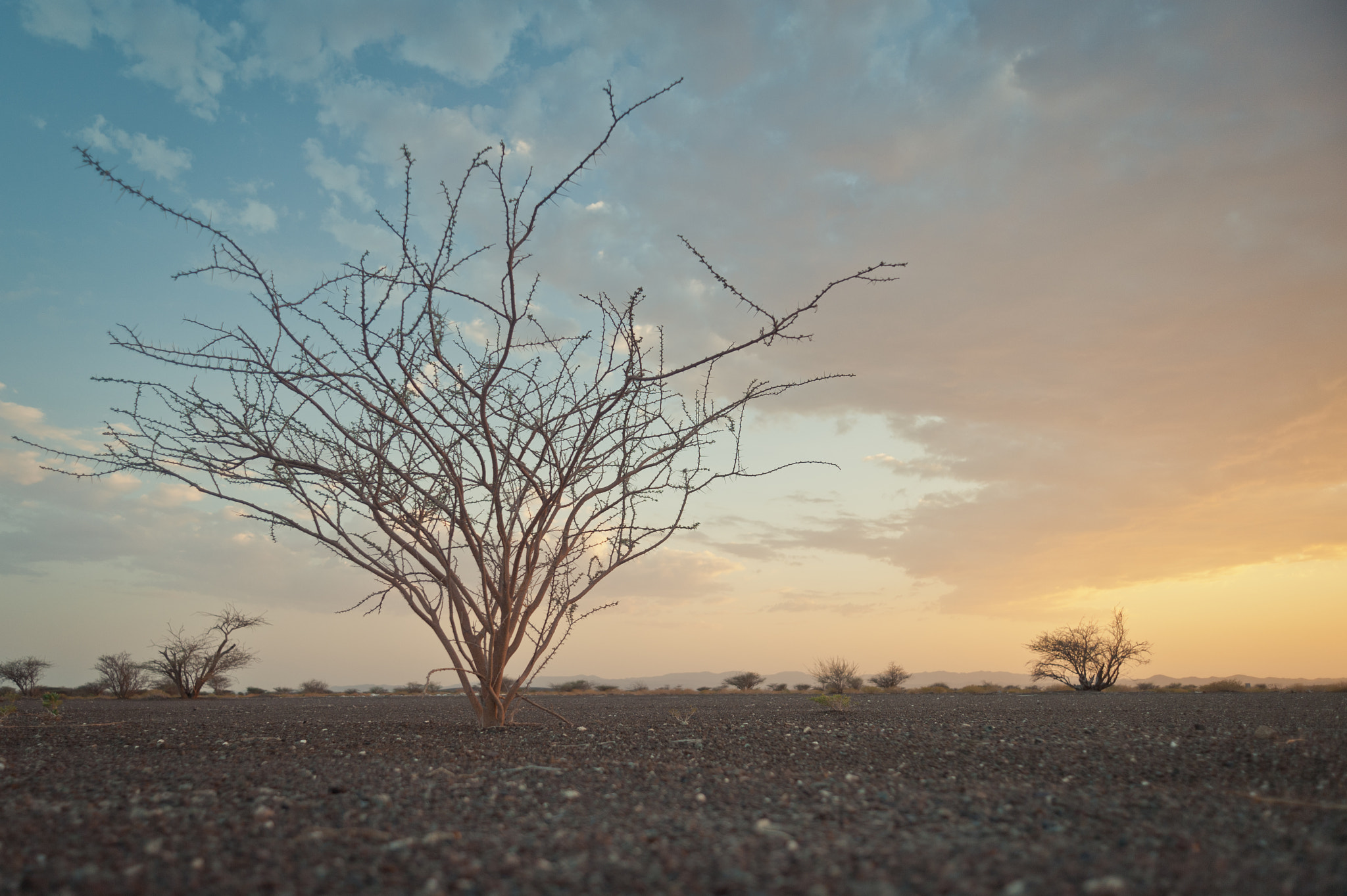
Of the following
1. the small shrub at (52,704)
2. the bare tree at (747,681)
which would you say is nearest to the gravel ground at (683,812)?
the small shrub at (52,704)

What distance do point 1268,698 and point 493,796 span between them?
1380 centimetres

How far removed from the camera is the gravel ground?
2467 mm

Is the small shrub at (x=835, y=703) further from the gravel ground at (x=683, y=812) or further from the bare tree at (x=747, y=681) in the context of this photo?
the bare tree at (x=747, y=681)

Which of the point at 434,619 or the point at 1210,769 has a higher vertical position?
the point at 434,619

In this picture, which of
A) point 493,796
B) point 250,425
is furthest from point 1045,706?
point 250,425

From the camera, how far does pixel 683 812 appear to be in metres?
3.41

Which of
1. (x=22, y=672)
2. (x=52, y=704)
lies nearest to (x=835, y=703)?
(x=52, y=704)

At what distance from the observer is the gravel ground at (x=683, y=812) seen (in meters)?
2.47

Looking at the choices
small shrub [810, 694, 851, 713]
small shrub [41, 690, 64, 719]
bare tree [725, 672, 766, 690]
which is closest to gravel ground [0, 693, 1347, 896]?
small shrub [810, 694, 851, 713]

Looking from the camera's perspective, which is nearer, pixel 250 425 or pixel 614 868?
pixel 614 868

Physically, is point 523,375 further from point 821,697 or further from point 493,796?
point 821,697

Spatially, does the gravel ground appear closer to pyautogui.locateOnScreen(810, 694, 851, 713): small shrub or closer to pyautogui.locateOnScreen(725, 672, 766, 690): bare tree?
pyautogui.locateOnScreen(810, 694, 851, 713): small shrub

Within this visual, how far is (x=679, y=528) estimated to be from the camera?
7285mm

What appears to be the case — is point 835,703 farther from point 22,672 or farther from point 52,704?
point 22,672
